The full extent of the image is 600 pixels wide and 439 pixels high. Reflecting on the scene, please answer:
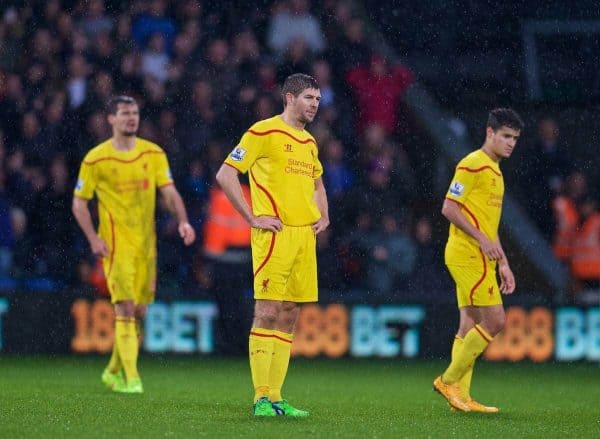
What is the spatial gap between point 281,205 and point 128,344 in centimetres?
241

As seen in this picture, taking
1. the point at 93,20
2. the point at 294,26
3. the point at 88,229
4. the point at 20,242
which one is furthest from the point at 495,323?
the point at 93,20

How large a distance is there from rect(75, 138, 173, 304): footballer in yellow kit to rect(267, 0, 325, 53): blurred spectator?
235 inches

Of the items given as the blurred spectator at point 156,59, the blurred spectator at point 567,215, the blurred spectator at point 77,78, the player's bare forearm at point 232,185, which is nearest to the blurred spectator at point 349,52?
the blurred spectator at point 156,59

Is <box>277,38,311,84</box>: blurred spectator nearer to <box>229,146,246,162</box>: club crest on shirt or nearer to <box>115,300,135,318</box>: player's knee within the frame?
<box>115,300,135,318</box>: player's knee

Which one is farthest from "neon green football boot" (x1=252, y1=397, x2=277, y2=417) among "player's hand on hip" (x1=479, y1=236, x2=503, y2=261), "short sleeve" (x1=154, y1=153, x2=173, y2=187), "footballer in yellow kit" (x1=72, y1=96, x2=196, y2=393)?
"short sleeve" (x1=154, y1=153, x2=173, y2=187)

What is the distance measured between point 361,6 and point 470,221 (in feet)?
30.1

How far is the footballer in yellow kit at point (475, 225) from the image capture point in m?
9.41

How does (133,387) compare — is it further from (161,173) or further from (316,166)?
(316,166)

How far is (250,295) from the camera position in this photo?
14.5m

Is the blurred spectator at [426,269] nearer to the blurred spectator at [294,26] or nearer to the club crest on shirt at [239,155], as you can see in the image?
the blurred spectator at [294,26]

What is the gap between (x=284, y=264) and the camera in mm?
8648

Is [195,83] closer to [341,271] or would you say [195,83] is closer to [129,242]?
[341,271]

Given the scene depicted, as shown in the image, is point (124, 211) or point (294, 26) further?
point (294, 26)

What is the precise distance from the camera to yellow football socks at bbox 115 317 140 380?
10.5 m
